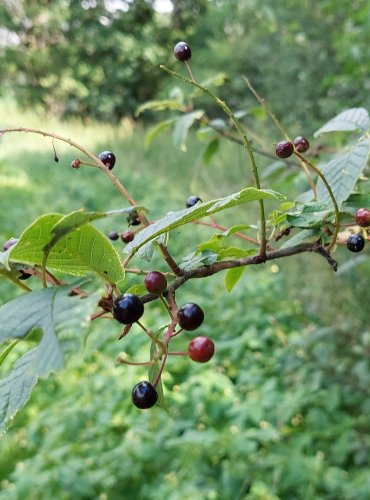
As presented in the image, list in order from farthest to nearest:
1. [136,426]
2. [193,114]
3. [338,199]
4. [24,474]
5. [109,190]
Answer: [109,190]
[136,426]
[24,474]
[193,114]
[338,199]

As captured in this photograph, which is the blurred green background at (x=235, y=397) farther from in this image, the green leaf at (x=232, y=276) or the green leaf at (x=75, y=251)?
the green leaf at (x=232, y=276)

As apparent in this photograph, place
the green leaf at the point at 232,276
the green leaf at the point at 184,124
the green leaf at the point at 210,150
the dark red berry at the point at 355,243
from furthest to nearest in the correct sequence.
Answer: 1. the green leaf at the point at 210,150
2. the green leaf at the point at 184,124
3. the green leaf at the point at 232,276
4. the dark red berry at the point at 355,243

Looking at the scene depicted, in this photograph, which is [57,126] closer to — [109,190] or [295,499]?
[109,190]

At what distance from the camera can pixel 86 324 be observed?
1.15 ft

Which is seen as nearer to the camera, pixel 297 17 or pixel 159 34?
pixel 297 17

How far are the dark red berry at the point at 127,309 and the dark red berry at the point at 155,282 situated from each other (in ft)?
0.14

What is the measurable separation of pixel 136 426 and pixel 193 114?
1.28m

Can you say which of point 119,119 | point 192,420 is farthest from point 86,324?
point 119,119

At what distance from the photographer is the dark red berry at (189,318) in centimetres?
44

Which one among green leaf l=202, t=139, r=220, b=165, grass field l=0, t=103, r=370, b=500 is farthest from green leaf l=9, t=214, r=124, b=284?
green leaf l=202, t=139, r=220, b=165

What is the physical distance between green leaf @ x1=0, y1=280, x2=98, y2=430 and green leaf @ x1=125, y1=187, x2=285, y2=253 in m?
0.07

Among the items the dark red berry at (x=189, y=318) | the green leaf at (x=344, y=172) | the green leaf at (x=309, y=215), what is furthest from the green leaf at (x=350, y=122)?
the dark red berry at (x=189, y=318)

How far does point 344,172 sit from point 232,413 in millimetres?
1579

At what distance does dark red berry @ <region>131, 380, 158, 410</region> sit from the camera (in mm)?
464
